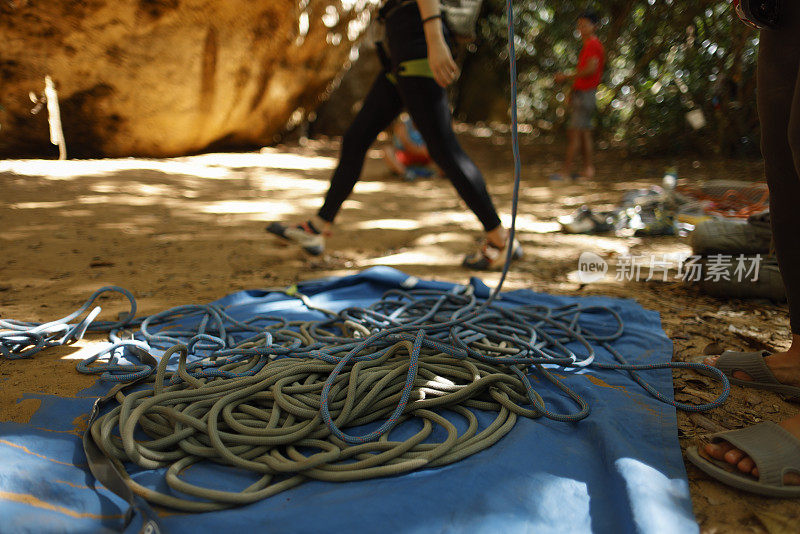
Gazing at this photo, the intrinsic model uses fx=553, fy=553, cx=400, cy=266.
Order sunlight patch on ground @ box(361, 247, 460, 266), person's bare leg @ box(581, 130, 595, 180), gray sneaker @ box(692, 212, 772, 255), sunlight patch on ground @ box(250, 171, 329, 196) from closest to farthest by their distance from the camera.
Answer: gray sneaker @ box(692, 212, 772, 255)
sunlight patch on ground @ box(361, 247, 460, 266)
sunlight patch on ground @ box(250, 171, 329, 196)
person's bare leg @ box(581, 130, 595, 180)

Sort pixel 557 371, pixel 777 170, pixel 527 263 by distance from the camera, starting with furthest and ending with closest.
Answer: pixel 527 263
pixel 557 371
pixel 777 170

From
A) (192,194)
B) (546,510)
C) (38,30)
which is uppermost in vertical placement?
(38,30)

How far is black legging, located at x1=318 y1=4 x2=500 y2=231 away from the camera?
7.93ft

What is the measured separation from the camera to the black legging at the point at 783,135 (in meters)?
1.34

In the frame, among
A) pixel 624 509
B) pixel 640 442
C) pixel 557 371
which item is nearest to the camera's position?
pixel 624 509

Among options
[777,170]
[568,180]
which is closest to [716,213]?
[568,180]

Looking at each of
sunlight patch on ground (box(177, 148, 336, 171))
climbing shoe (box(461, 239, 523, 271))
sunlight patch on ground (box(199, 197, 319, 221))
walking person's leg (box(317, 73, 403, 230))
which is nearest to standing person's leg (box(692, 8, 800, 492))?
climbing shoe (box(461, 239, 523, 271))

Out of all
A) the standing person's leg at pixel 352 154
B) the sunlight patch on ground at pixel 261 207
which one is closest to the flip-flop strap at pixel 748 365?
the standing person's leg at pixel 352 154

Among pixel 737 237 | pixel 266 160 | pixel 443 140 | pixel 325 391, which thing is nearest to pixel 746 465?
pixel 325 391

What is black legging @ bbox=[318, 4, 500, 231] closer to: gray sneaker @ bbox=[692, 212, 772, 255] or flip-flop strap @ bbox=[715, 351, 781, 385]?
gray sneaker @ bbox=[692, 212, 772, 255]

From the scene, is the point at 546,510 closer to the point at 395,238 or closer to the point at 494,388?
the point at 494,388

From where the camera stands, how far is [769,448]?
3.91 ft

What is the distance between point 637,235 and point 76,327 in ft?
10.4

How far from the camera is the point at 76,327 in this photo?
1916 millimetres
